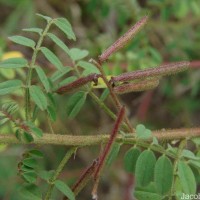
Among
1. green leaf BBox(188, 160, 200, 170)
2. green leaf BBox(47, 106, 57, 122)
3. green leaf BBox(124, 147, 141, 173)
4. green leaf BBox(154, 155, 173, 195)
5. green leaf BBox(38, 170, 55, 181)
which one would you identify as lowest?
green leaf BBox(38, 170, 55, 181)

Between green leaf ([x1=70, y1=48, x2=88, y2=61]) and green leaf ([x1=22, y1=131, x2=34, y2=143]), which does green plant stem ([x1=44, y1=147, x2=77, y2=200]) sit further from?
green leaf ([x1=70, y1=48, x2=88, y2=61])

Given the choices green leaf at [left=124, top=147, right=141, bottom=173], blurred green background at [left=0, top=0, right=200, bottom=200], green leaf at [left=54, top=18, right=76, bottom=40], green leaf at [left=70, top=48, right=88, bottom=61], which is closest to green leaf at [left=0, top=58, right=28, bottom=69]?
green leaf at [left=54, top=18, right=76, bottom=40]

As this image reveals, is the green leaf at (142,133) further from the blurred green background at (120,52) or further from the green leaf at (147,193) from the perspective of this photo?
the blurred green background at (120,52)

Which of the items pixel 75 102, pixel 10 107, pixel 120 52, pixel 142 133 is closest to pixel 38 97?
pixel 10 107

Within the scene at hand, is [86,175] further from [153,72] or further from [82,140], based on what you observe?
[153,72]

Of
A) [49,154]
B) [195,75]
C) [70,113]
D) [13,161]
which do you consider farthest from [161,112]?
[70,113]

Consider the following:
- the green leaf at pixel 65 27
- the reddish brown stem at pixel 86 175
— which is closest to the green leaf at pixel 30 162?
the reddish brown stem at pixel 86 175
